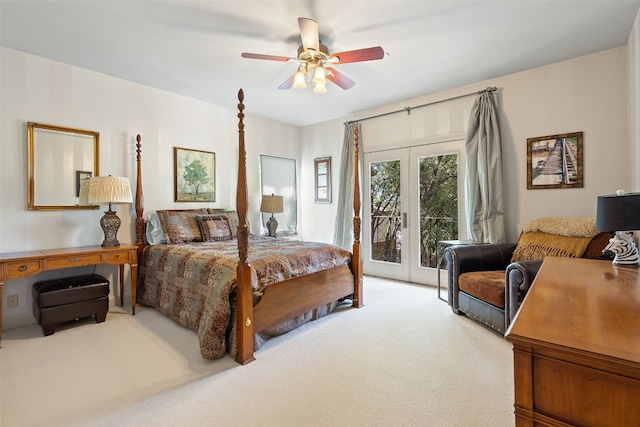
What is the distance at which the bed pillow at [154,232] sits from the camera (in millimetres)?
3646

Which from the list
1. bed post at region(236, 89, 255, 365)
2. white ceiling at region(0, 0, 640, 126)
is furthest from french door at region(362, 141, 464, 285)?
bed post at region(236, 89, 255, 365)

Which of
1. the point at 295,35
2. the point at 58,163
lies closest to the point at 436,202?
the point at 295,35

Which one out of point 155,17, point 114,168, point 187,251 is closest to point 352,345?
point 187,251

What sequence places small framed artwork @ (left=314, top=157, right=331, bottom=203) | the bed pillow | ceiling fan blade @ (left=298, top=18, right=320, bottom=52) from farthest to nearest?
1. small framed artwork @ (left=314, top=157, right=331, bottom=203)
2. the bed pillow
3. ceiling fan blade @ (left=298, top=18, right=320, bottom=52)

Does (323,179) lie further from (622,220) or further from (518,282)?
(622,220)

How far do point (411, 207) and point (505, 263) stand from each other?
152 centimetres

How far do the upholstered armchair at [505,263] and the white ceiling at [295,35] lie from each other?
1735 mm

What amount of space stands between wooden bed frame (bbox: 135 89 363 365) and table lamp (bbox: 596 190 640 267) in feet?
6.96

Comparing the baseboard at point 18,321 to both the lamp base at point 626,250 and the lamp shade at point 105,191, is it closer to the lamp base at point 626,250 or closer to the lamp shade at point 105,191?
the lamp shade at point 105,191

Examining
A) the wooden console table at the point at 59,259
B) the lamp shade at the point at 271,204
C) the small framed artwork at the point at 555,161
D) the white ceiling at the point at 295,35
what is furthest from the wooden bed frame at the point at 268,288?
the small framed artwork at the point at 555,161

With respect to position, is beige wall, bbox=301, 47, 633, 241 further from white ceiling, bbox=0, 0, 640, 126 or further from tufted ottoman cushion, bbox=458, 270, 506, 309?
tufted ottoman cushion, bbox=458, 270, 506, 309

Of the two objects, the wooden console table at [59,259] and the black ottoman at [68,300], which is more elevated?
the wooden console table at [59,259]

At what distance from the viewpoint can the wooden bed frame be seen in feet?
7.51

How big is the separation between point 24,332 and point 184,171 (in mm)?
2380
